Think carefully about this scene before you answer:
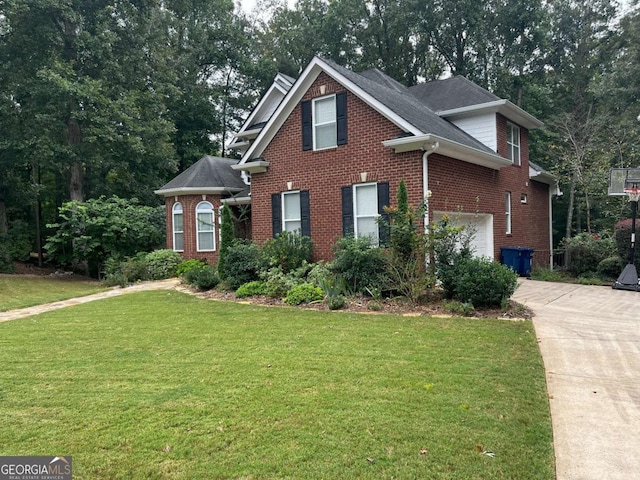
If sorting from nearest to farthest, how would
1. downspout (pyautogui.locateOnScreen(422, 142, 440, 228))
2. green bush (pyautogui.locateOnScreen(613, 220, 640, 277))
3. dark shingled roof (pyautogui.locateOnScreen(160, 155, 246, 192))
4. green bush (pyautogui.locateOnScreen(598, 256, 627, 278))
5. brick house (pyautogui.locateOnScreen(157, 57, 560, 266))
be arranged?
downspout (pyautogui.locateOnScreen(422, 142, 440, 228)) → brick house (pyautogui.locateOnScreen(157, 57, 560, 266)) → green bush (pyautogui.locateOnScreen(613, 220, 640, 277)) → green bush (pyautogui.locateOnScreen(598, 256, 627, 278)) → dark shingled roof (pyautogui.locateOnScreen(160, 155, 246, 192))

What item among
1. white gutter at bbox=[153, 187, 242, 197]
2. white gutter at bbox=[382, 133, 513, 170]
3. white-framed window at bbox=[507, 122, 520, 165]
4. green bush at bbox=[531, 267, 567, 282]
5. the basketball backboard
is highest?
white-framed window at bbox=[507, 122, 520, 165]

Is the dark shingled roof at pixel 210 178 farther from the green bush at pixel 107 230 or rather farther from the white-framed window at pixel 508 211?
the white-framed window at pixel 508 211

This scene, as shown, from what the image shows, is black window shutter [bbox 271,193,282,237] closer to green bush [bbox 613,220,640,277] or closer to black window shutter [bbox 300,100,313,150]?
black window shutter [bbox 300,100,313,150]

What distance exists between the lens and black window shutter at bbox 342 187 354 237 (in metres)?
11.7

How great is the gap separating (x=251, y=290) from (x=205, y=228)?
279 inches

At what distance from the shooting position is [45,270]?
855 inches

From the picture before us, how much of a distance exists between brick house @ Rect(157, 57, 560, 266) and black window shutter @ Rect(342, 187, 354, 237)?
0.09ft

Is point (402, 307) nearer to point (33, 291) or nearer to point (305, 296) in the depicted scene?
point (305, 296)

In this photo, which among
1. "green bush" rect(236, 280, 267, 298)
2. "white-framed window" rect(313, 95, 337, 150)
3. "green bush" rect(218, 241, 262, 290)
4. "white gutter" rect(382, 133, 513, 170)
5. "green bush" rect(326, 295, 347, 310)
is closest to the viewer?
"green bush" rect(326, 295, 347, 310)

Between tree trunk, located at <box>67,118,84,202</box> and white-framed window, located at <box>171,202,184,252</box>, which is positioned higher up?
tree trunk, located at <box>67,118,84,202</box>

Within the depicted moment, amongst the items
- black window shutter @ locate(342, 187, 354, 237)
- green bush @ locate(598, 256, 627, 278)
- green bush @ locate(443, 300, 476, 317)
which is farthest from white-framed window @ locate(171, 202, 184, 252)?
green bush @ locate(598, 256, 627, 278)

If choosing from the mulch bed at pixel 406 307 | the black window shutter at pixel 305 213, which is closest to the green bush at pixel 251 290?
the mulch bed at pixel 406 307

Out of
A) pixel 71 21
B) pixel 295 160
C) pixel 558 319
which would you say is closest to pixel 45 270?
pixel 71 21
